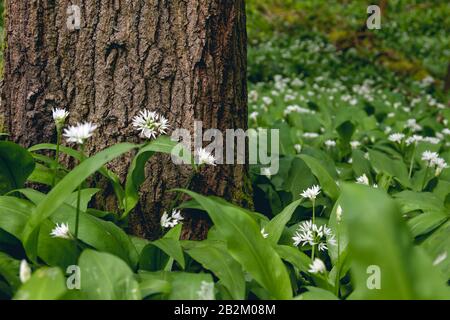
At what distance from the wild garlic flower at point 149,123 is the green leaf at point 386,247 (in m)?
1.16

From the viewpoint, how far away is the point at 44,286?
134cm

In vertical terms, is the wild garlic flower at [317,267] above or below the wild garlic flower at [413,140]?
below

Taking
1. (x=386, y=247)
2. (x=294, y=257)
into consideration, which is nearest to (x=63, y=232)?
(x=294, y=257)

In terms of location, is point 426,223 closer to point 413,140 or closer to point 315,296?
point 315,296

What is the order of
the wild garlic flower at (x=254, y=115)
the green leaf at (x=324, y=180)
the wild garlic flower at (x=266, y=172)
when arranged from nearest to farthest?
1. the green leaf at (x=324, y=180)
2. the wild garlic flower at (x=266, y=172)
3. the wild garlic flower at (x=254, y=115)

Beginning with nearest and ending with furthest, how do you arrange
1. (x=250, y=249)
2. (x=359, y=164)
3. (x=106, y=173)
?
(x=250, y=249)
(x=106, y=173)
(x=359, y=164)

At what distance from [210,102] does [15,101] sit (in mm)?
807

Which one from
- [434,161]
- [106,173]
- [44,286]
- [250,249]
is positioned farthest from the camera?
[434,161]

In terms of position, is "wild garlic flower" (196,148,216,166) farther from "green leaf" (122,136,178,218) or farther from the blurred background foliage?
the blurred background foliage

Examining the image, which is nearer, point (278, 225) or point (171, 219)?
point (278, 225)

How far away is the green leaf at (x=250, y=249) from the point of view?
1655mm

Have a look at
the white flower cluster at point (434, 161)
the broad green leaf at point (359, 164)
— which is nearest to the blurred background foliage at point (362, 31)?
the broad green leaf at point (359, 164)

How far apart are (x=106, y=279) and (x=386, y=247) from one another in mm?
791

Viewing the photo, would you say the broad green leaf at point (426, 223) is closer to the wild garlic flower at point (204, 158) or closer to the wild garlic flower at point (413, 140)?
the wild garlic flower at point (204, 158)
